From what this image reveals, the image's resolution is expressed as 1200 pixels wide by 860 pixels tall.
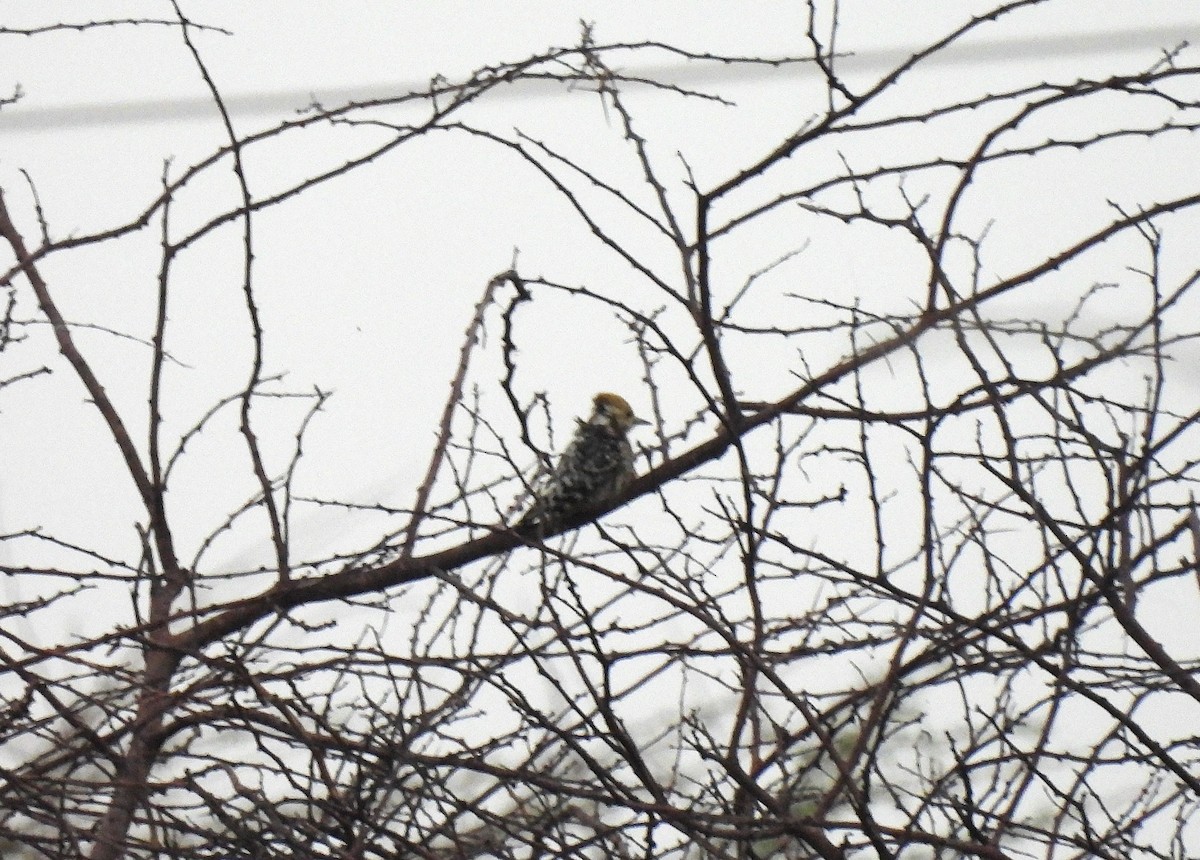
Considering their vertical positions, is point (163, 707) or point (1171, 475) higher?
point (1171, 475)

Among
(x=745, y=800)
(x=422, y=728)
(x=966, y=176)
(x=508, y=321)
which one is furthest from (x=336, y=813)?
(x=966, y=176)

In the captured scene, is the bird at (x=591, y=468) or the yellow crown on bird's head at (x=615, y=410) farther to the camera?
the yellow crown on bird's head at (x=615, y=410)

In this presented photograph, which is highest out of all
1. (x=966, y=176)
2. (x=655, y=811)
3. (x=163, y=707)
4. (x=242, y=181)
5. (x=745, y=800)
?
(x=242, y=181)

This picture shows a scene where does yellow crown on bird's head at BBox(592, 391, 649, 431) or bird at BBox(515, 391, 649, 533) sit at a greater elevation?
yellow crown on bird's head at BBox(592, 391, 649, 431)

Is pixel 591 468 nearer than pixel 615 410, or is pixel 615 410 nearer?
pixel 591 468

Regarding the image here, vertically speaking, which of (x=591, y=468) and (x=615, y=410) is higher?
(x=615, y=410)

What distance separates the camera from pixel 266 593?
277 centimetres

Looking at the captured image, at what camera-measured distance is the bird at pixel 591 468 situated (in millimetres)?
3410

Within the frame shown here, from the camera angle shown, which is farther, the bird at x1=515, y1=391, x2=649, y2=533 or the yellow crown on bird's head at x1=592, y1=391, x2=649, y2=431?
the yellow crown on bird's head at x1=592, y1=391, x2=649, y2=431

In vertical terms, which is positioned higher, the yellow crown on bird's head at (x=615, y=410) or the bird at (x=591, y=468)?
the yellow crown on bird's head at (x=615, y=410)

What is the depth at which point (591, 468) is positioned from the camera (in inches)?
148

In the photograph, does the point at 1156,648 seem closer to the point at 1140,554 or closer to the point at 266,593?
the point at 1140,554

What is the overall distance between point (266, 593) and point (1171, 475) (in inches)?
68.3

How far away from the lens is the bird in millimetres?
3410
